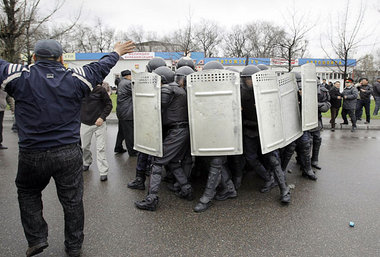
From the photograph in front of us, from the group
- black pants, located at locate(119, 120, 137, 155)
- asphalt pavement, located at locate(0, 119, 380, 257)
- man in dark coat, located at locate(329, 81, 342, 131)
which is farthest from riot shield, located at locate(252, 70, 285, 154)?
man in dark coat, located at locate(329, 81, 342, 131)

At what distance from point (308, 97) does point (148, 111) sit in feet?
7.45

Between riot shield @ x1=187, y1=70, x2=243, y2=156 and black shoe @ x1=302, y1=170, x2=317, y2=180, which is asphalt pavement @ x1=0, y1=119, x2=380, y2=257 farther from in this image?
riot shield @ x1=187, y1=70, x2=243, y2=156

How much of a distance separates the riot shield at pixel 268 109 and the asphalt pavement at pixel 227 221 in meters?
0.85

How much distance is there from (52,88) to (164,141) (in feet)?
5.53

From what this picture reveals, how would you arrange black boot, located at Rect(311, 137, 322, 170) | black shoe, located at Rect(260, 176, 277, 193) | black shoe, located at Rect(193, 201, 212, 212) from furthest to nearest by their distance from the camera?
black boot, located at Rect(311, 137, 322, 170), black shoe, located at Rect(260, 176, 277, 193), black shoe, located at Rect(193, 201, 212, 212)

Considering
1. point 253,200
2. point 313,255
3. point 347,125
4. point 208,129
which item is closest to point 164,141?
point 208,129

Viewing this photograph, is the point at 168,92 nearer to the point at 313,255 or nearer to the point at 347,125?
the point at 313,255

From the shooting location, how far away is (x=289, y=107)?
3.82 metres

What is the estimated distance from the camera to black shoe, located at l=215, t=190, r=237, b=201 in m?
3.78

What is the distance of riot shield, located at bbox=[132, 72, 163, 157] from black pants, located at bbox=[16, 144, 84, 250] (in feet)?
3.84

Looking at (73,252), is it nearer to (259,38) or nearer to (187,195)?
(187,195)

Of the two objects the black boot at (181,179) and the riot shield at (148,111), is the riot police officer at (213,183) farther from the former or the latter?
the riot shield at (148,111)

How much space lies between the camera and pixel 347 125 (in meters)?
9.77

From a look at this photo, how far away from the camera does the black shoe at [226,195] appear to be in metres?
3.78
